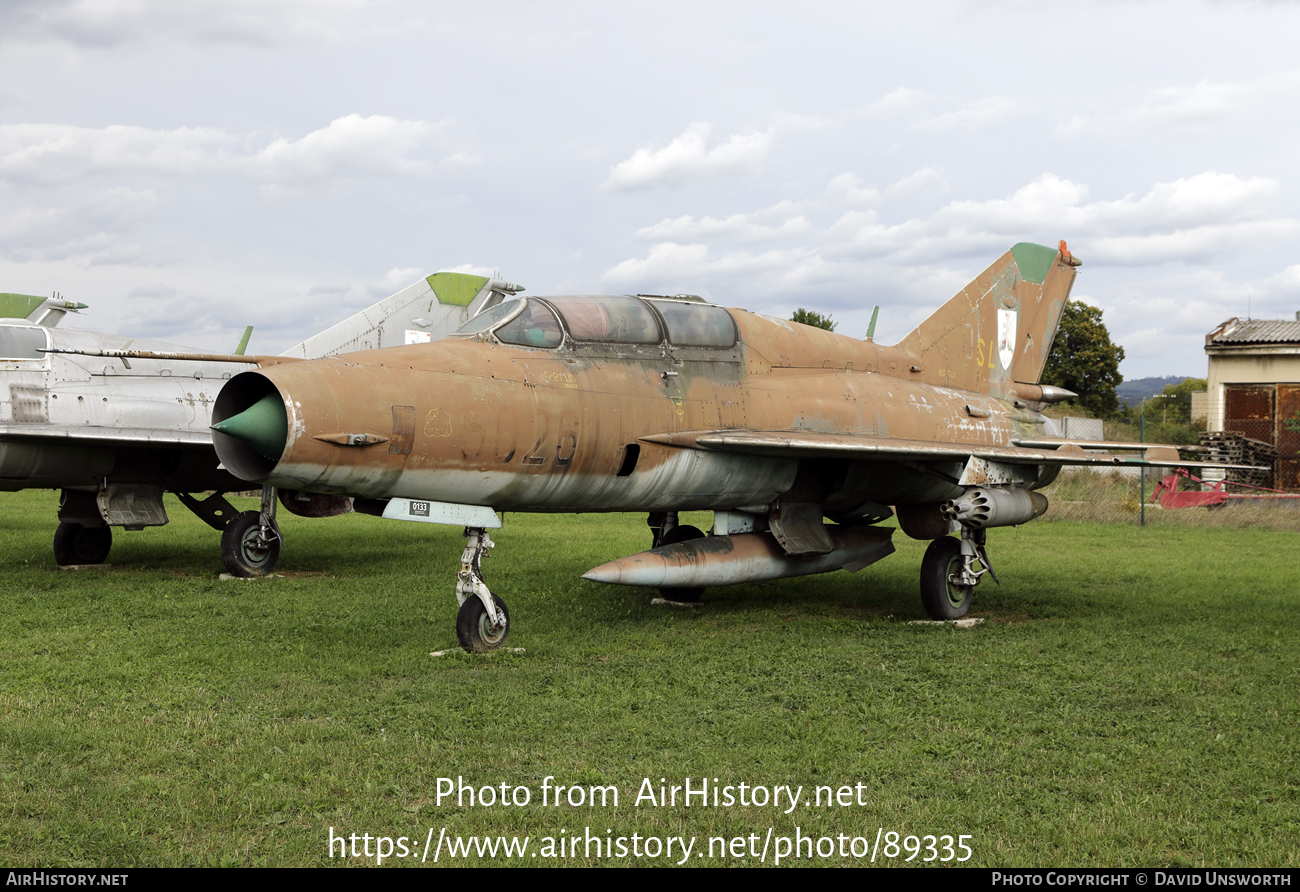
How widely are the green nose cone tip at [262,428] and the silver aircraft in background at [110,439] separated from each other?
5.08 metres

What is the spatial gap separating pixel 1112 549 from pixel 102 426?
14.6m

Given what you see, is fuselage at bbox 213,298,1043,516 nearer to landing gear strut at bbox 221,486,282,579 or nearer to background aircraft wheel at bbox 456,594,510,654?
background aircraft wheel at bbox 456,594,510,654

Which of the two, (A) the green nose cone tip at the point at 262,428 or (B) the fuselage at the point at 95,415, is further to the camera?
(B) the fuselage at the point at 95,415

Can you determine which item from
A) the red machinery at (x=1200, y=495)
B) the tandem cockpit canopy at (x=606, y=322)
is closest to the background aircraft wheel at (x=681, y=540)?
the tandem cockpit canopy at (x=606, y=322)

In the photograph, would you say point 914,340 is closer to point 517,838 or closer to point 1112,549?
point 1112,549

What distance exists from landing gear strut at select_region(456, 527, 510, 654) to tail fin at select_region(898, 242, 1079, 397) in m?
6.12

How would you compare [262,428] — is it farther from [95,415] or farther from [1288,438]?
[1288,438]

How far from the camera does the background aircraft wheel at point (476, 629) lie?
762 cm

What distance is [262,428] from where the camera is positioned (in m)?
6.38

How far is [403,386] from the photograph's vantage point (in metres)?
6.97

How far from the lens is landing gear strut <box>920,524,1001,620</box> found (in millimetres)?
9812

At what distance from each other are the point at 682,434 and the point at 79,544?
9152mm

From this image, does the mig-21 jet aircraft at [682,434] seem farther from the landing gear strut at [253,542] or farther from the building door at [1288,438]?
the building door at [1288,438]

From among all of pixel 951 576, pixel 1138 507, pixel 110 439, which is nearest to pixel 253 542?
pixel 110 439
